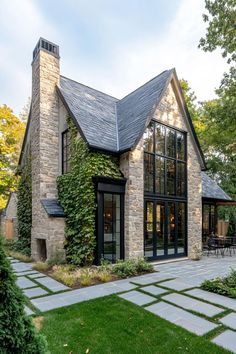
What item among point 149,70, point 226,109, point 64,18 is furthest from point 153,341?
point 149,70

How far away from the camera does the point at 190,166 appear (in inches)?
418

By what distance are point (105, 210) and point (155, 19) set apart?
25.8 ft

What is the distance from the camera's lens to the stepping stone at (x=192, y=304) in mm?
4277

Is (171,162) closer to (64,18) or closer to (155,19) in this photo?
(155,19)

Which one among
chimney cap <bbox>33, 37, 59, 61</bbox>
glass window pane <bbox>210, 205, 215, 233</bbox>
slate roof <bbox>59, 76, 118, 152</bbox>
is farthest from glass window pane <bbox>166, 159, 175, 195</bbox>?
chimney cap <bbox>33, 37, 59, 61</bbox>

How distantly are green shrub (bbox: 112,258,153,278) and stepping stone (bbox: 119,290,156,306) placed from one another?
1.42 m

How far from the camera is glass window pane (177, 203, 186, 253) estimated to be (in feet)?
31.8

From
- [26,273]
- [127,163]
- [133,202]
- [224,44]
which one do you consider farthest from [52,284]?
[224,44]

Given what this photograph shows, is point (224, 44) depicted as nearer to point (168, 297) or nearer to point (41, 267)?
point (168, 297)

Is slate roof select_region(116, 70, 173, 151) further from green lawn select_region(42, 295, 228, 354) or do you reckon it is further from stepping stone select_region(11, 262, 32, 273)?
stepping stone select_region(11, 262, 32, 273)

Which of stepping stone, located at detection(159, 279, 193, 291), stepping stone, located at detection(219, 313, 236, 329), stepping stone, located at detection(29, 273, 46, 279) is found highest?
stepping stone, located at detection(219, 313, 236, 329)

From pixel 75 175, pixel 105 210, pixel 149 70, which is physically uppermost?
pixel 149 70

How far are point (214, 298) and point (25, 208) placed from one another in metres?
9.24

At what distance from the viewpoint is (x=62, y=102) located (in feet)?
30.9
